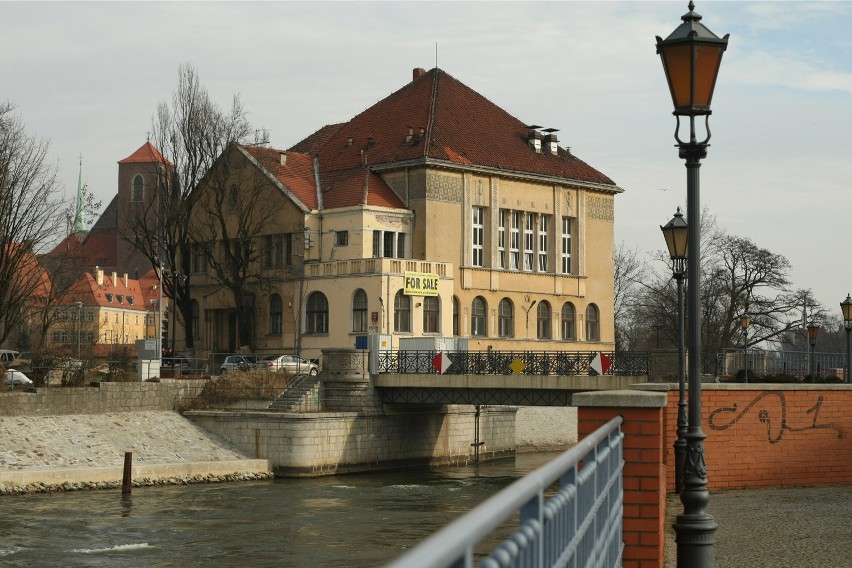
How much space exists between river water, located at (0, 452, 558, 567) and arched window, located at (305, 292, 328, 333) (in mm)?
18253

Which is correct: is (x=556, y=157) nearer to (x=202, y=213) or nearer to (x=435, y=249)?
(x=435, y=249)

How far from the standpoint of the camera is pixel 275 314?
68.9m

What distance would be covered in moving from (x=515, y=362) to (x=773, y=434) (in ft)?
84.7

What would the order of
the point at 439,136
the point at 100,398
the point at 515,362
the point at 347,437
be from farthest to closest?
the point at 439,136 → the point at 347,437 → the point at 515,362 → the point at 100,398

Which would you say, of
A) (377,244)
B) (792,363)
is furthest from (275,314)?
(792,363)

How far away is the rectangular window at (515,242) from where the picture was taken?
7225 cm

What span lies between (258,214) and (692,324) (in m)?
59.5

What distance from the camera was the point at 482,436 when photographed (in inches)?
2389

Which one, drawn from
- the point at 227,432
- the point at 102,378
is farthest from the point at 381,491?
the point at 102,378

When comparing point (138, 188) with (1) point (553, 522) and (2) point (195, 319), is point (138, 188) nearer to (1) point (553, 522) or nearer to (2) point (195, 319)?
(2) point (195, 319)

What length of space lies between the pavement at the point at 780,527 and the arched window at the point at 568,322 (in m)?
49.4

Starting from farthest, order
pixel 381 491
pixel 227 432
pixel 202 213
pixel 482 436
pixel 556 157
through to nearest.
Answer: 1. pixel 556 157
2. pixel 202 213
3. pixel 482 436
4. pixel 227 432
5. pixel 381 491

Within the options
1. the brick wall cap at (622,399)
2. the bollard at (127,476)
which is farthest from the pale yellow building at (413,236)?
the brick wall cap at (622,399)

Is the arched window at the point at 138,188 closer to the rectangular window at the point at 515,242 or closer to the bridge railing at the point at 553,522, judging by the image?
the rectangular window at the point at 515,242
